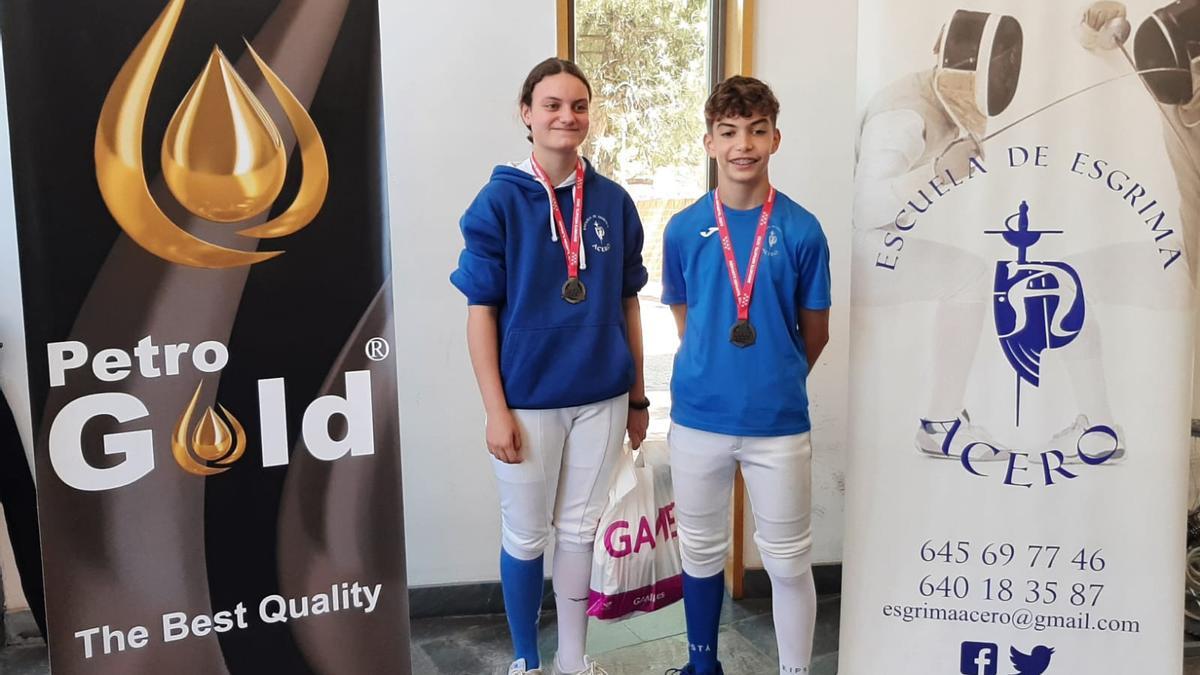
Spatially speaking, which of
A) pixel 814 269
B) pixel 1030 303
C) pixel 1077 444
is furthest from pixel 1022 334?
pixel 814 269

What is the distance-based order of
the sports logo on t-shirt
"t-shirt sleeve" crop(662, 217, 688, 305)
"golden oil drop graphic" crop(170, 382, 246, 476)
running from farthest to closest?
"t-shirt sleeve" crop(662, 217, 688, 305) → the sports logo on t-shirt → "golden oil drop graphic" crop(170, 382, 246, 476)

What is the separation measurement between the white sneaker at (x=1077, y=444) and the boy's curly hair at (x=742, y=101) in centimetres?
87

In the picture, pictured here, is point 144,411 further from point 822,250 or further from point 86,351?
point 822,250

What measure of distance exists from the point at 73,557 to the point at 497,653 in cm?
118

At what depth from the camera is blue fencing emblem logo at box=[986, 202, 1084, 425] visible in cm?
170

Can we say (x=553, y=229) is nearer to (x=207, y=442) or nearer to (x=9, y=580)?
(x=207, y=442)

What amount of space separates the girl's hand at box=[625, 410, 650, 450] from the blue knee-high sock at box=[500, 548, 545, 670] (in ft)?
1.13

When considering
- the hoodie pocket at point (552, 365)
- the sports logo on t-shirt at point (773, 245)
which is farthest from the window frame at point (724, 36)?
the hoodie pocket at point (552, 365)

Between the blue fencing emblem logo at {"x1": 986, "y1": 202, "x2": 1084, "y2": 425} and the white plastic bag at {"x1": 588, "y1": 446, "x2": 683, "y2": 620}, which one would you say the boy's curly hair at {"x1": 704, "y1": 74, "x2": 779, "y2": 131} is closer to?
the blue fencing emblem logo at {"x1": 986, "y1": 202, "x2": 1084, "y2": 425}

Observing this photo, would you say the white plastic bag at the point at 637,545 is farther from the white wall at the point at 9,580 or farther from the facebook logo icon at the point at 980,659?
the white wall at the point at 9,580

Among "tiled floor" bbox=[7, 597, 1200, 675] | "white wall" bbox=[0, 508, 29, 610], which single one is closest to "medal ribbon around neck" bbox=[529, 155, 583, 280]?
"tiled floor" bbox=[7, 597, 1200, 675]

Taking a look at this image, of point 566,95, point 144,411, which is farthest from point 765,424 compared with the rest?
point 144,411

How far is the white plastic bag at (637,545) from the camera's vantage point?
1950 millimetres

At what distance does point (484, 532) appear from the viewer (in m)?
2.58
